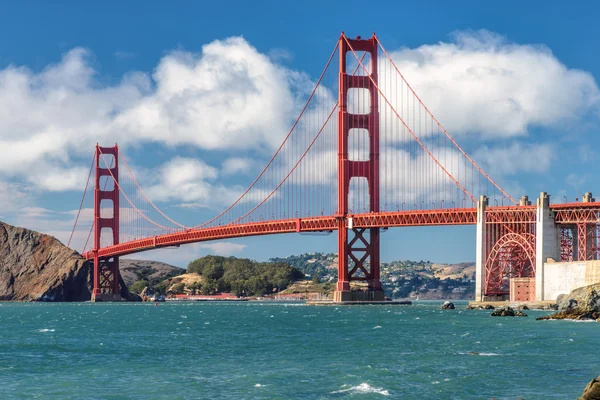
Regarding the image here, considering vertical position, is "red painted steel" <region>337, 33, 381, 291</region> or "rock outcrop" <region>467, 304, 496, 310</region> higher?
"red painted steel" <region>337, 33, 381, 291</region>

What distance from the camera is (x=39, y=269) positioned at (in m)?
184

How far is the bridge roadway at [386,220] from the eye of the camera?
100125 millimetres

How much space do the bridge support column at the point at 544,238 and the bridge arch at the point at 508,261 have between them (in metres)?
3.88

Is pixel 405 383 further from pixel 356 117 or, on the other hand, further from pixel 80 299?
pixel 80 299

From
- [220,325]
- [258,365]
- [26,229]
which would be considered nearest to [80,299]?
[26,229]

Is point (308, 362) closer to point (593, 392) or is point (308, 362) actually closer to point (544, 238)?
point (593, 392)

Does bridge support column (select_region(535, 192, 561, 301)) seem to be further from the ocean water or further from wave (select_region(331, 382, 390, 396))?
wave (select_region(331, 382, 390, 396))

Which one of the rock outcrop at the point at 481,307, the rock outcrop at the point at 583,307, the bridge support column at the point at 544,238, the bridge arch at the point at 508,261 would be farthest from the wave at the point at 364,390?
the bridge arch at the point at 508,261

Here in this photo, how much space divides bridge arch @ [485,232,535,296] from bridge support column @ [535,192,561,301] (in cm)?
388

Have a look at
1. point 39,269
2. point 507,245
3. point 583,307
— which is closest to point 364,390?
point 583,307

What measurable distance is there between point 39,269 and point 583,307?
12598cm

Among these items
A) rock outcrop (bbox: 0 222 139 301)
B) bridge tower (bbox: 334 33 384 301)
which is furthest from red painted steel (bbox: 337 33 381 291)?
rock outcrop (bbox: 0 222 139 301)

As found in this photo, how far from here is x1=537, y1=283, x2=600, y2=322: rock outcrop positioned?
76.8m

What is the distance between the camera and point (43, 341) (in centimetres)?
6181
